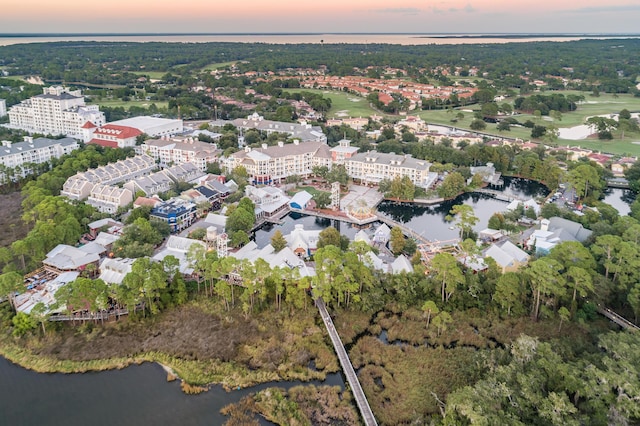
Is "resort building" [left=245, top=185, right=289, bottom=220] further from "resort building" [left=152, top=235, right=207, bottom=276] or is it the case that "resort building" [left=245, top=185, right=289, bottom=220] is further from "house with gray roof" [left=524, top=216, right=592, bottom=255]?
"house with gray roof" [left=524, top=216, right=592, bottom=255]

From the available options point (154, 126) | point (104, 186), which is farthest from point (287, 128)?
point (104, 186)

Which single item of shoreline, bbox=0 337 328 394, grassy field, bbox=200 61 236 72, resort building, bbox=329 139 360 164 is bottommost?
shoreline, bbox=0 337 328 394

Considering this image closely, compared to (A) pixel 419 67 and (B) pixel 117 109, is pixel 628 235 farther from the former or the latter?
(A) pixel 419 67

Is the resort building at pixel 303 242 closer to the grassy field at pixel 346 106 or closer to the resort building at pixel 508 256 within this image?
the resort building at pixel 508 256

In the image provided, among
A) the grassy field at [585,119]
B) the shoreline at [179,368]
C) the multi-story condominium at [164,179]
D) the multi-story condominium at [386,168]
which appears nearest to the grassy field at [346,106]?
the grassy field at [585,119]

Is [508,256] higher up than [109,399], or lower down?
higher up

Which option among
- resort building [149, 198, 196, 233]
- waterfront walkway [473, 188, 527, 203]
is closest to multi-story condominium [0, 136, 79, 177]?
resort building [149, 198, 196, 233]

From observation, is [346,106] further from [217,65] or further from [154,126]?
[217,65]
